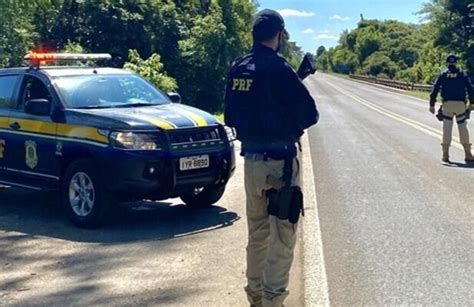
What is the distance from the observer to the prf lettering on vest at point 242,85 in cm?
475

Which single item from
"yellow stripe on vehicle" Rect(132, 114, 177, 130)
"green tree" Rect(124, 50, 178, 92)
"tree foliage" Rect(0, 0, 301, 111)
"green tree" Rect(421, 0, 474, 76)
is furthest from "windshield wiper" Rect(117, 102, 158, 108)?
"green tree" Rect(421, 0, 474, 76)

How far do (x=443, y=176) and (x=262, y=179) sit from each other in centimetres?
698

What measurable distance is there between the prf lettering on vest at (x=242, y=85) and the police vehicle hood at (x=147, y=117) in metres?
3.02

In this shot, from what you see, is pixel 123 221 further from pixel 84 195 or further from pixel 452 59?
pixel 452 59

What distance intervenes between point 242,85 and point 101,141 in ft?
11.0

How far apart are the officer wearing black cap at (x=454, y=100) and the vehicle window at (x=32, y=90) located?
7.25 metres

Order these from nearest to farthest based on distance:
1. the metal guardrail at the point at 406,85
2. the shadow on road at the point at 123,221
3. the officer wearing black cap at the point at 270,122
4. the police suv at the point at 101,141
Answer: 1. the officer wearing black cap at the point at 270,122
2. the shadow on road at the point at 123,221
3. the police suv at the point at 101,141
4. the metal guardrail at the point at 406,85

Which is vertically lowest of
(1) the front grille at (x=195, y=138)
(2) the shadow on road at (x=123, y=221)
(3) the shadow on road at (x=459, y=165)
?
(3) the shadow on road at (x=459, y=165)

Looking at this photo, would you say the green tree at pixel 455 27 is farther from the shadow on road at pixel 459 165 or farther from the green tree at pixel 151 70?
the shadow on road at pixel 459 165

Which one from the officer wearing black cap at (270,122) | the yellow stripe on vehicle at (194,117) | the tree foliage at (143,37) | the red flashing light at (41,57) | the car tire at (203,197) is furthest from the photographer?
the tree foliage at (143,37)

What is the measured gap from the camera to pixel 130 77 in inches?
369

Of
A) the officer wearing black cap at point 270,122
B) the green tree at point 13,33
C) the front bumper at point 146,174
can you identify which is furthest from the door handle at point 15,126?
the green tree at point 13,33

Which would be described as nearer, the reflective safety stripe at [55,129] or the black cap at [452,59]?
the reflective safety stripe at [55,129]

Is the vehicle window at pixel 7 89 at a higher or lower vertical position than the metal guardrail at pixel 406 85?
higher
